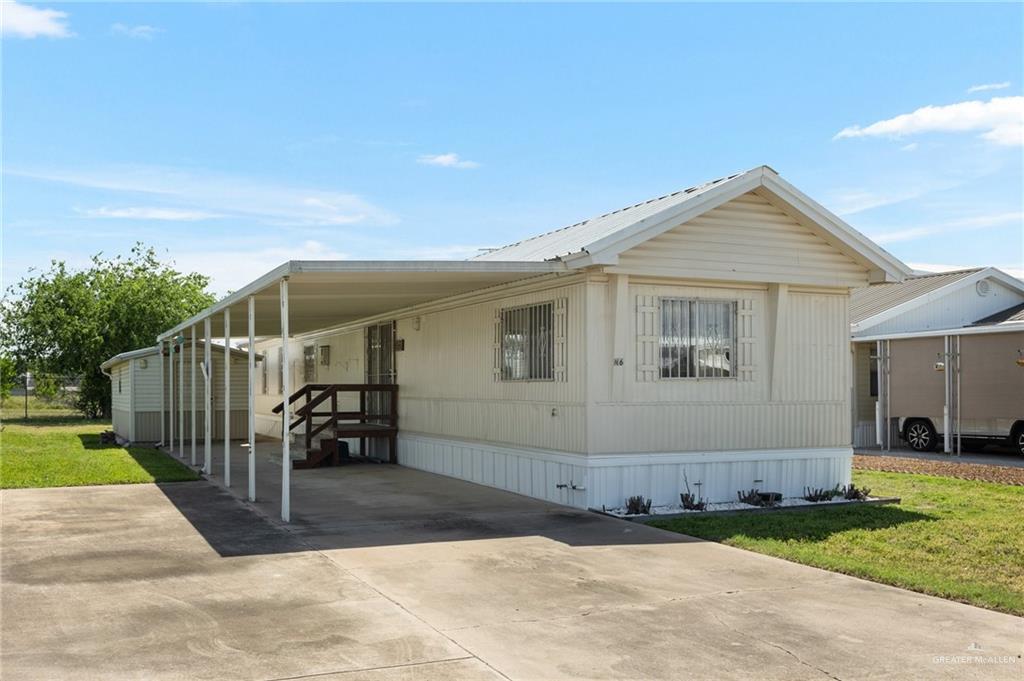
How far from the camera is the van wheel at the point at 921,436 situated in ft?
63.4

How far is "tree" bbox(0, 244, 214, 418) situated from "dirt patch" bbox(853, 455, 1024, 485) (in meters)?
28.0

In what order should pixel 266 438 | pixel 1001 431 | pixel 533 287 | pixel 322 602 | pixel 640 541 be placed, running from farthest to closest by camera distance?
pixel 266 438
pixel 1001 431
pixel 533 287
pixel 640 541
pixel 322 602

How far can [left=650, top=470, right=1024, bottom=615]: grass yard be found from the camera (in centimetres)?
723

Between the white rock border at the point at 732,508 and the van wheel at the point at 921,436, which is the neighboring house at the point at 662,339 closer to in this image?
the white rock border at the point at 732,508

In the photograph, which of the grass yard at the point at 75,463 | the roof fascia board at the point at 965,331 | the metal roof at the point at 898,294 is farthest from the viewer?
the metal roof at the point at 898,294

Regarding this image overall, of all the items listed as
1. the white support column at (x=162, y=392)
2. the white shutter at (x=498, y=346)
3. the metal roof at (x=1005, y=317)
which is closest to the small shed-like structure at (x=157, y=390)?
the white support column at (x=162, y=392)

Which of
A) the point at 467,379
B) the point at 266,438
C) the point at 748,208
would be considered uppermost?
the point at 748,208

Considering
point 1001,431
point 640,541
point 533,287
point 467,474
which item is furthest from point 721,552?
point 1001,431

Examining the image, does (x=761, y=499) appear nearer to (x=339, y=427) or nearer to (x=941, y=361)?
(x=339, y=427)

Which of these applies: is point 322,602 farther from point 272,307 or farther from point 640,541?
point 272,307

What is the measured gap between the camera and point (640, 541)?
350 inches

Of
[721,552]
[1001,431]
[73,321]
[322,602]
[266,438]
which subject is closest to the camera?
[322,602]

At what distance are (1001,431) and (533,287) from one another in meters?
11.0

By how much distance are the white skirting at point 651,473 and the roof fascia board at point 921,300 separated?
9545mm
